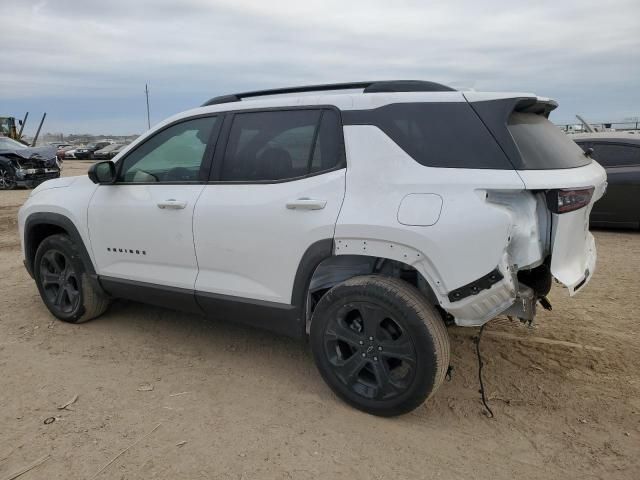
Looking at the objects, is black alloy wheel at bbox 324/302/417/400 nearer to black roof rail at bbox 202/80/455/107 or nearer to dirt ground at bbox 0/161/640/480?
dirt ground at bbox 0/161/640/480

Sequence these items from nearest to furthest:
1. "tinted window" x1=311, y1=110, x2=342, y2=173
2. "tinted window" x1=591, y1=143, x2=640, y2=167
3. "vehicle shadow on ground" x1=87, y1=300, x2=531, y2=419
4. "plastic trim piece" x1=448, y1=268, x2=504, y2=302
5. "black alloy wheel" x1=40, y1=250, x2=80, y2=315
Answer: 1. "plastic trim piece" x1=448, y1=268, x2=504, y2=302
2. "tinted window" x1=311, y1=110, x2=342, y2=173
3. "vehicle shadow on ground" x1=87, y1=300, x2=531, y2=419
4. "black alloy wheel" x1=40, y1=250, x2=80, y2=315
5. "tinted window" x1=591, y1=143, x2=640, y2=167

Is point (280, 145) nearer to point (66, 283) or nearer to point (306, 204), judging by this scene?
point (306, 204)

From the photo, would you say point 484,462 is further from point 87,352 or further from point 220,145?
point 87,352

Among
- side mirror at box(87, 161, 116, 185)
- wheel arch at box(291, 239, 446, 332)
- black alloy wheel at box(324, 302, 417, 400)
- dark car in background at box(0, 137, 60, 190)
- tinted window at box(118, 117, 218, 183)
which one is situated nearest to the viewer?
black alloy wheel at box(324, 302, 417, 400)

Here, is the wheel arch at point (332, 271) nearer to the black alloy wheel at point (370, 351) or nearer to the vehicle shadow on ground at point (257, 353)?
the black alloy wheel at point (370, 351)

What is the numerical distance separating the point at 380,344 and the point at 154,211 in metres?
1.93

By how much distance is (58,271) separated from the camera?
181 inches

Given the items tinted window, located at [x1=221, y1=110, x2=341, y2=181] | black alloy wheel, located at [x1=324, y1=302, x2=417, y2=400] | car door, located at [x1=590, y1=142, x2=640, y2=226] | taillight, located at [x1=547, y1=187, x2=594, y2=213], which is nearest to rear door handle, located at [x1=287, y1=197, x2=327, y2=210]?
tinted window, located at [x1=221, y1=110, x2=341, y2=181]

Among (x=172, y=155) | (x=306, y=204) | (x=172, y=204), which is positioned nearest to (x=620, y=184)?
(x=306, y=204)

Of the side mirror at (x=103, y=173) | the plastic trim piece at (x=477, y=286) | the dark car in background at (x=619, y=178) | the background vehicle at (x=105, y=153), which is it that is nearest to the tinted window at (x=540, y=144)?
the plastic trim piece at (x=477, y=286)

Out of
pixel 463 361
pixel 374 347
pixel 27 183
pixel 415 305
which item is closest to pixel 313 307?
pixel 374 347

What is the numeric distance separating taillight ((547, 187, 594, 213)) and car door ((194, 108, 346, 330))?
1.13m

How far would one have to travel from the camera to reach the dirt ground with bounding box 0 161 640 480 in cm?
262

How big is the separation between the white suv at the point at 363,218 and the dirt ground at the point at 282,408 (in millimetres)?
374
